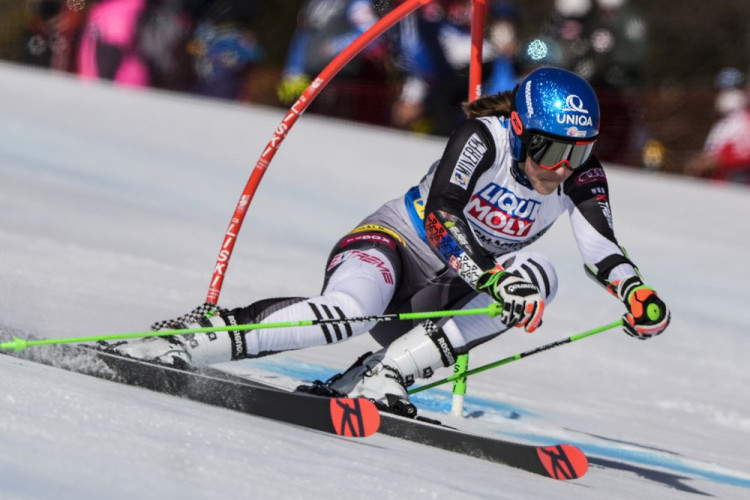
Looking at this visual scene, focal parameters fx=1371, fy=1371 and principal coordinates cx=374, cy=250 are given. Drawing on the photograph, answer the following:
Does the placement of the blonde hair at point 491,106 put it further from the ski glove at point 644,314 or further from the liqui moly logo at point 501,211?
the ski glove at point 644,314

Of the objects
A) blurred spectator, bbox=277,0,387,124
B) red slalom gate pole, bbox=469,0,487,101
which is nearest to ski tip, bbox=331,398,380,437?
red slalom gate pole, bbox=469,0,487,101

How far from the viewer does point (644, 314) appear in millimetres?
5129

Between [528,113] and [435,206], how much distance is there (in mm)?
500

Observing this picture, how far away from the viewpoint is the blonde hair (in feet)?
18.2

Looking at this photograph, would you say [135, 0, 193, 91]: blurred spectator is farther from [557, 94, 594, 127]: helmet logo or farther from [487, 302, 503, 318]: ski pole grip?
[487, 302, 503, 318]: ski pole grip

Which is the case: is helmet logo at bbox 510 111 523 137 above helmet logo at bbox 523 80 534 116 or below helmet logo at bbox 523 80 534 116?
below

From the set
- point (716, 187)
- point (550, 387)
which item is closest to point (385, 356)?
point (550, 387)

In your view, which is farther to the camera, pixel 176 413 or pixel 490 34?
pixel 490 34

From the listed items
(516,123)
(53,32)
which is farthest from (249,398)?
(53,32)

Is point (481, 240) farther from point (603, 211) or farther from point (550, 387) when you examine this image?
point (550, 387)

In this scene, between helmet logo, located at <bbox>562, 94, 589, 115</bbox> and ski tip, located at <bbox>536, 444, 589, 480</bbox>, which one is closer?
ski tip, located at <bbox>536, 444, 589, 480</bbox>

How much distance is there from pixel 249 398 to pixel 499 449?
0.91 meters

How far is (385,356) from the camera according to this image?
5.55 m

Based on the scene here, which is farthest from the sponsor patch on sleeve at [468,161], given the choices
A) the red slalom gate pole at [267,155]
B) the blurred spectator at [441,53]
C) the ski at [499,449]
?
the blurred spectator at [441,53]
